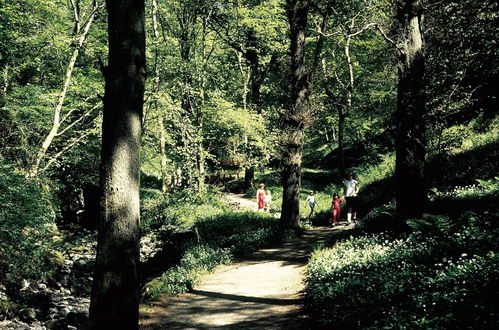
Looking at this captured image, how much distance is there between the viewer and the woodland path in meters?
6.69

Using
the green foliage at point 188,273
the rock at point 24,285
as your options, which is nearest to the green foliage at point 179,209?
the green foliage at point 188,273

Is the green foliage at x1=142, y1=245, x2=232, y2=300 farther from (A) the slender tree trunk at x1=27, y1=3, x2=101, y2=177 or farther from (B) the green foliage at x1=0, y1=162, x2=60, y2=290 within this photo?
(A) the slender tree trunk at x1=27, y1=3, x2=101, y2=177

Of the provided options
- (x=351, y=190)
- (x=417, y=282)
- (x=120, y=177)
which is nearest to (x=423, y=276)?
(x=417, y=282)

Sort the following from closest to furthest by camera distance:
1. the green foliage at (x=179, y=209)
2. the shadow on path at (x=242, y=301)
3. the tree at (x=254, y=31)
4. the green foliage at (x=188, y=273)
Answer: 1. the shadow on path at (x=242, y=301)
2. the green foliage at (x=188, y=273)
3. the green foliage at (x=179, y=209)
4. the tree at (x=254, y=31)

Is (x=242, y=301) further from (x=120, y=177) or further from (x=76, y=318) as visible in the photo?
(x=76, y=318)

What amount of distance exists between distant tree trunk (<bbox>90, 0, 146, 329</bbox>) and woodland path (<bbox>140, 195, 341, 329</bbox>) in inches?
126

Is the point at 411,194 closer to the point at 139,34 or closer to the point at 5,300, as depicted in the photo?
the point at 139,34

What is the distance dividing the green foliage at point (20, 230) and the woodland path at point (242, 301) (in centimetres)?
467

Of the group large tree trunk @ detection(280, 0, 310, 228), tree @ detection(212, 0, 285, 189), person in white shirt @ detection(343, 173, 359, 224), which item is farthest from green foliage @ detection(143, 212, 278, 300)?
tree @ detection(212, 0, 285, 189)

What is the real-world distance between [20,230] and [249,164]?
13.3 meters

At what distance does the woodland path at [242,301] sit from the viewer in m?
6.69

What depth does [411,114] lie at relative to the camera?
8.68m

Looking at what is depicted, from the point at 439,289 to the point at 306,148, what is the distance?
41.4 meters

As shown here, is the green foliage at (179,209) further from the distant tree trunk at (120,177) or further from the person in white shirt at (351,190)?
the distant tree trunk at (120,177)
